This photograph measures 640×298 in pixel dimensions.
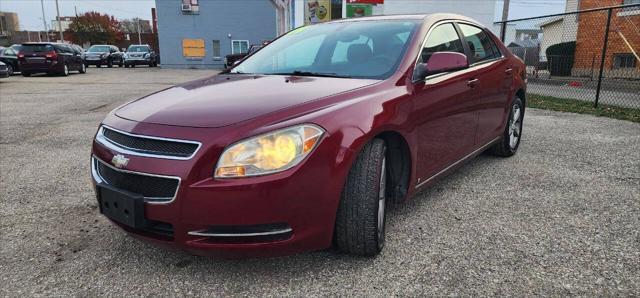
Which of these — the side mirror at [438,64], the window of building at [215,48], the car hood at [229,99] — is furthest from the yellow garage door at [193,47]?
the side mirror at [438,64]

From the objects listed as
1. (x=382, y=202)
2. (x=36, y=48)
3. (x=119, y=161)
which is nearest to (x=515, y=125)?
(x=382, y=202)

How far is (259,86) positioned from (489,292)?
1.71 m

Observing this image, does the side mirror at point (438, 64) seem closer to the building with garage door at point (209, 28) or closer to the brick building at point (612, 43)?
the brick building at point (612, 43)

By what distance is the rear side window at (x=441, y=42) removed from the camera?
3.14 m

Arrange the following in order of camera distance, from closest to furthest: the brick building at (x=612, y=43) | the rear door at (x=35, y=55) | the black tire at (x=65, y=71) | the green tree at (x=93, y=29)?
the brick building at (x=612, y=43), the rear door at (x=35, y=55), the black tire at (x=65, y=71), the green tree at (x=93, y=29)

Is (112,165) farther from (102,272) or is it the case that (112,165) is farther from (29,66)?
(29,66)

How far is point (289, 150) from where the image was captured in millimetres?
2082

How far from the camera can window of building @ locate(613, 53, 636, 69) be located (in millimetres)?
10261

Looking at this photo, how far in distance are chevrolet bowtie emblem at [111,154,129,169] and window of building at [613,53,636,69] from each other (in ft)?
36.1

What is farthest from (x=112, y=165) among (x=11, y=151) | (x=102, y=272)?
(x=11, y=151)

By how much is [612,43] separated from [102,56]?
30607 millimetres

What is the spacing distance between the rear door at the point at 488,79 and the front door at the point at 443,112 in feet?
0.56

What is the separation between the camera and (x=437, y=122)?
120 inches

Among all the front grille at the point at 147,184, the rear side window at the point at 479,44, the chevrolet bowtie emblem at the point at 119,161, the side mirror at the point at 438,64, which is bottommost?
the front grille at the point at 147,184
